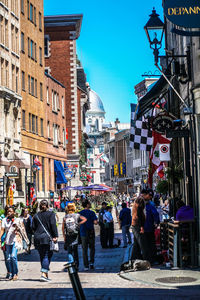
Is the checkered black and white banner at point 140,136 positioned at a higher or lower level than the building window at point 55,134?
lower

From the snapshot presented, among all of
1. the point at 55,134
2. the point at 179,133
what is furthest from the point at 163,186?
the point at 55,134

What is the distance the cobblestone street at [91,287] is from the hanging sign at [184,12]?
445 centimetres

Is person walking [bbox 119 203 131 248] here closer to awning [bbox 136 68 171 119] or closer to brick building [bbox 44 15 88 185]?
awning [bbox 136 68 171 119]

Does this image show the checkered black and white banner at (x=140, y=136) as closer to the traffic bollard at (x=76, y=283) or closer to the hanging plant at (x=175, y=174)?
the hanging plant at (x=175, y=174)

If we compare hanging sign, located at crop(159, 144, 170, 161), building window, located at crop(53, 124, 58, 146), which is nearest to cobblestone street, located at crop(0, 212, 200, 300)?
hanging sign, located at crop(159, 144, 170, 161)

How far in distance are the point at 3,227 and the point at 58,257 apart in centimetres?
529

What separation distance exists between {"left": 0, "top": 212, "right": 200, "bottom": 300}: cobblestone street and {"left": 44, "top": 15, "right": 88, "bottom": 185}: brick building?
143 feet

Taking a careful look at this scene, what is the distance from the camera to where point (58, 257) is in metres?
20.3

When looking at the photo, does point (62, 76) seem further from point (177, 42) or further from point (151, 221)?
point (151, 221)

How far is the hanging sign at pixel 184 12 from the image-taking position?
10273 millimetres

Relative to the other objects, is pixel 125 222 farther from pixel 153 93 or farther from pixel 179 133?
pixel 179 133

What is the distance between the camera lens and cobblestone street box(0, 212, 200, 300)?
11.2m

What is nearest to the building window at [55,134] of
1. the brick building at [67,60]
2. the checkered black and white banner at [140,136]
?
the brick building at [67,60]

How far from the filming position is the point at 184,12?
10445mm
